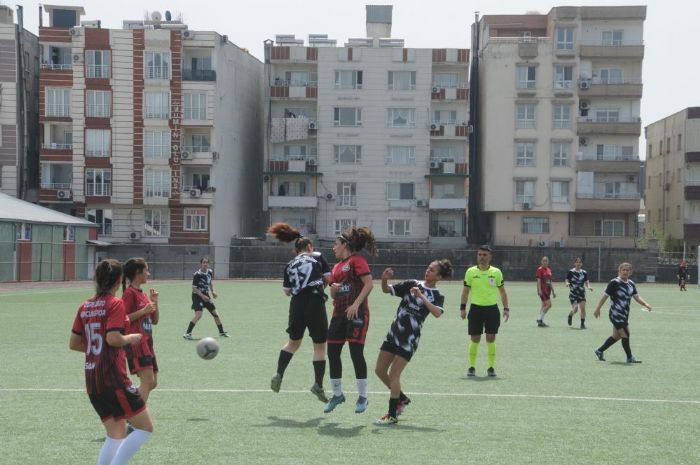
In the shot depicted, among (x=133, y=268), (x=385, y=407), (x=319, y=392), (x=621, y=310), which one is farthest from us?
(x=621, y=310)

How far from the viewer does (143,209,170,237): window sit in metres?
73.2

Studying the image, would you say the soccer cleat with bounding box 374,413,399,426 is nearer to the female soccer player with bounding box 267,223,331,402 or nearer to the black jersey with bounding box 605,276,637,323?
the female soccer player with bounding box 267,223,331,402

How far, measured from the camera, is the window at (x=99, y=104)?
237 feet

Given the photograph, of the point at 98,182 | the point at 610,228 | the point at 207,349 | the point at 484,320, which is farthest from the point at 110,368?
the point at 610,228

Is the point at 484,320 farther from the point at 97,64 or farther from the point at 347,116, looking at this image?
the point at 347,116

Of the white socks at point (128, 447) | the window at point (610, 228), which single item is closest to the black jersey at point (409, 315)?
the white socks at point (128, 447)

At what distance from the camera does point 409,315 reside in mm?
11500

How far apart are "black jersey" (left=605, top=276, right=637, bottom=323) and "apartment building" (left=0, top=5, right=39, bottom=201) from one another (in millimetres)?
60716

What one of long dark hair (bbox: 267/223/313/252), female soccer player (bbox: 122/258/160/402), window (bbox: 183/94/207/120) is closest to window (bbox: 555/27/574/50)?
window (bbox: 183/94/207/120)

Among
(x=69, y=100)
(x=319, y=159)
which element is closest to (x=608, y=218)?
(x=319, y=159)

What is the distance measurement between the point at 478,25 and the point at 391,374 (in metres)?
77.1

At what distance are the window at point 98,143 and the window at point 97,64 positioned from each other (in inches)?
161

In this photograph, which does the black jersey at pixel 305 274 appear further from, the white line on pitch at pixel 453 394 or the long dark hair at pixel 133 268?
the long dark hair at pixel 133 268

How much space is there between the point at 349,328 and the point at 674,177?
8453 centimetres
